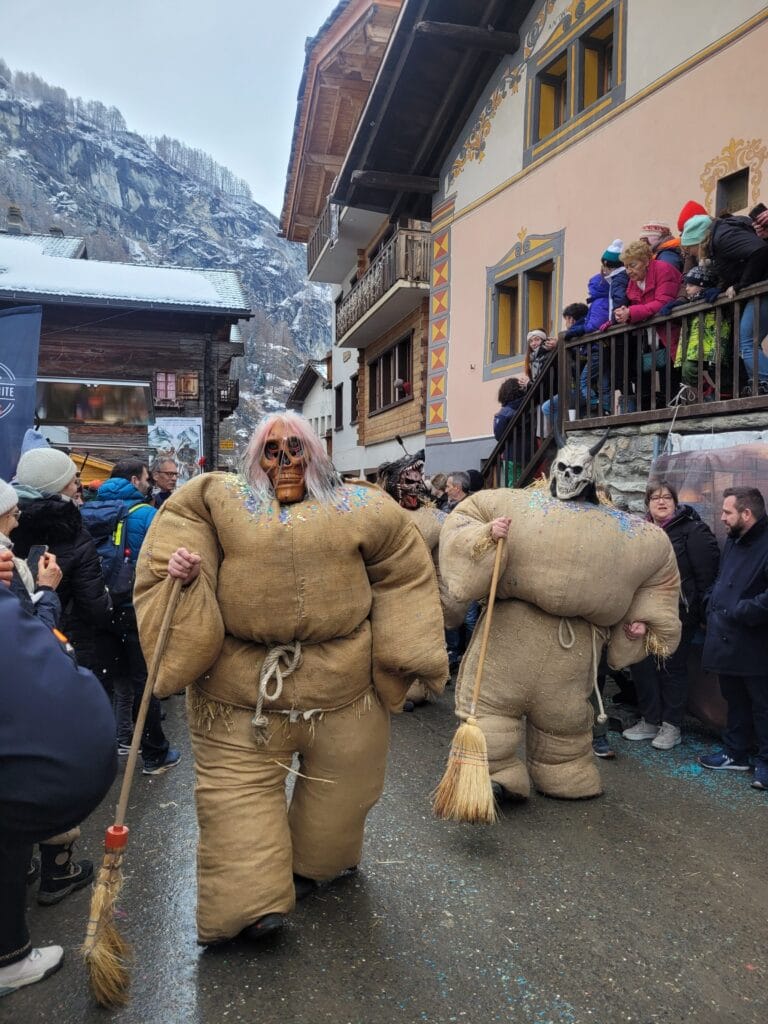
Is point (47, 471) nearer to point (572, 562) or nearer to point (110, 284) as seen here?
point (572, 562)

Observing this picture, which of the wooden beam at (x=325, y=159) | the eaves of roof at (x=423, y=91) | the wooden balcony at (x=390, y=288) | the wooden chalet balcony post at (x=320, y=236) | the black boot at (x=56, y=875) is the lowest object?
the black boot at (x=56, y=875)

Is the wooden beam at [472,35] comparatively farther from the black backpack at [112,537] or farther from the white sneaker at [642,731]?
the white sneaker at [642,731]

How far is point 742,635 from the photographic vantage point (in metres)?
4.13

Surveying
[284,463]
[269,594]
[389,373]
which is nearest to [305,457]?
[284,463]

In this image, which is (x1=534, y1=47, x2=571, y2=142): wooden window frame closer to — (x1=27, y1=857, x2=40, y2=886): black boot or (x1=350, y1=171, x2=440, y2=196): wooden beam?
(x1=350, y1=171, x2=440, y2=196): wooden beam

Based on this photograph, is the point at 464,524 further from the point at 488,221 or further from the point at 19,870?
the point at 488,221

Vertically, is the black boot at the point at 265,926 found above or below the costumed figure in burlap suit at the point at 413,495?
below

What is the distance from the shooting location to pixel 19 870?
2.20m

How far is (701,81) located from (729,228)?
3354 mm

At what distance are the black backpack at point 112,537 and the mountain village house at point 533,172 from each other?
3.98m

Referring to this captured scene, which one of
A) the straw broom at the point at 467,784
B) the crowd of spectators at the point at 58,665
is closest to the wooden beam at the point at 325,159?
the crowd of spectators at the point at 58,665

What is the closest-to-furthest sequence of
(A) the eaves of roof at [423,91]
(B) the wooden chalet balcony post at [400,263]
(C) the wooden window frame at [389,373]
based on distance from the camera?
(A) the eaves of roof at [423,91], (B) the wooden chalet balcony post at [400,263], (C) the wooden window frame at [389,373]

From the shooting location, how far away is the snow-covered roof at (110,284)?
18.3m

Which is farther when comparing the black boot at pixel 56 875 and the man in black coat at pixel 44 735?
the black boot at pixel 56 875
